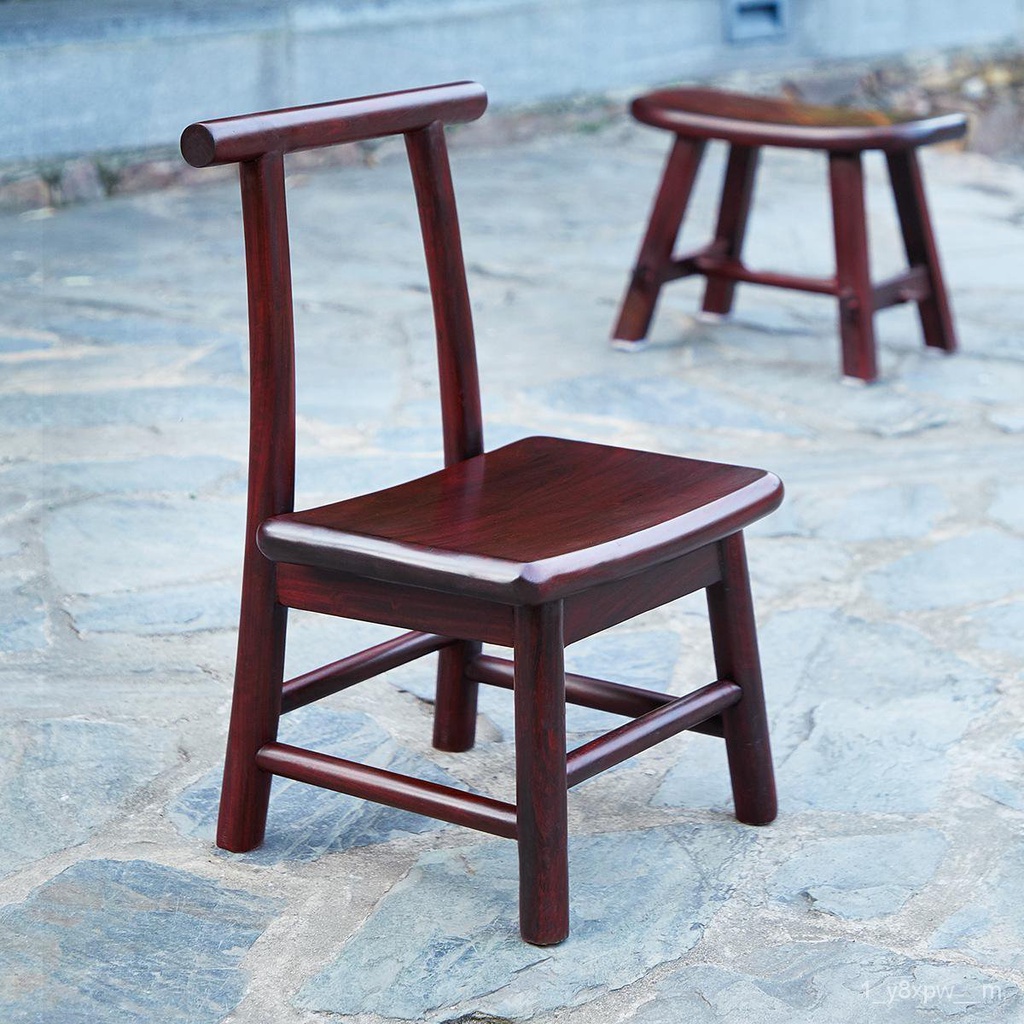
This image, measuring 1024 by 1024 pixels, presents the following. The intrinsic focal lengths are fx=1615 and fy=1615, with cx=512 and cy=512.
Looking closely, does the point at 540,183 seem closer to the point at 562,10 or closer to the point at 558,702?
the point at 562,10

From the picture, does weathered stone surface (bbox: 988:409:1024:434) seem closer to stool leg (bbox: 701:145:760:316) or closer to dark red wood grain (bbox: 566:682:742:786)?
stool leg (bbox: 701:145:760:316)

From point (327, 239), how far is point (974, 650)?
3.00 meters

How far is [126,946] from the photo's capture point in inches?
69.4

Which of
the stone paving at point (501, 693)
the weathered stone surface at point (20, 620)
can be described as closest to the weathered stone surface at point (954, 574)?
the stone paving at point (501, 693)

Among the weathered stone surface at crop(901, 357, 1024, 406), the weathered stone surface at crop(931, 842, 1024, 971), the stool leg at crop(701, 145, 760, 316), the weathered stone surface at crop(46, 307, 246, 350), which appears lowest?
the weathered stone surface at crop(901, 357, 1024, 406)

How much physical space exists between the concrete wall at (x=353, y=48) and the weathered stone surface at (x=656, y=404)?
2391 millimetres

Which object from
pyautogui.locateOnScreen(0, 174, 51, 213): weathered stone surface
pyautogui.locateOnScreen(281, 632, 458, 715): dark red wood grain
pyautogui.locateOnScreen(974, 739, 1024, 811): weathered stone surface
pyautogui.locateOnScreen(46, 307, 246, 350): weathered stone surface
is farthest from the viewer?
pyautogui.locateOnScreen(0, 174, 51, 213): weathered stone surface

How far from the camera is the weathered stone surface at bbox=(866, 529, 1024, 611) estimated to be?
2.73 metres

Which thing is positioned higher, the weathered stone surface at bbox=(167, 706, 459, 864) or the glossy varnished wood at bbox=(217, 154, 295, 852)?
the glossy varnished wood at bbox=(217, 154, 295, 852)

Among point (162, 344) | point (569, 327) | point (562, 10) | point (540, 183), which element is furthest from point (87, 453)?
point (562, 10)

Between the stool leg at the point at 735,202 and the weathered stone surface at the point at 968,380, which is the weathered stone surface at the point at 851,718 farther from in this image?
the stool leg at the point at 735,202

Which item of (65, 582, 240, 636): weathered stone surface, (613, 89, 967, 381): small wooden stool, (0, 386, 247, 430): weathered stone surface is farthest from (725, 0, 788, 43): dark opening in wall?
(65, 582, 240, 636): weathered stone surface

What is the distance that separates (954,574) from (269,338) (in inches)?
59.0

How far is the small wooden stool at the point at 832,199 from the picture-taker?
379 cm
